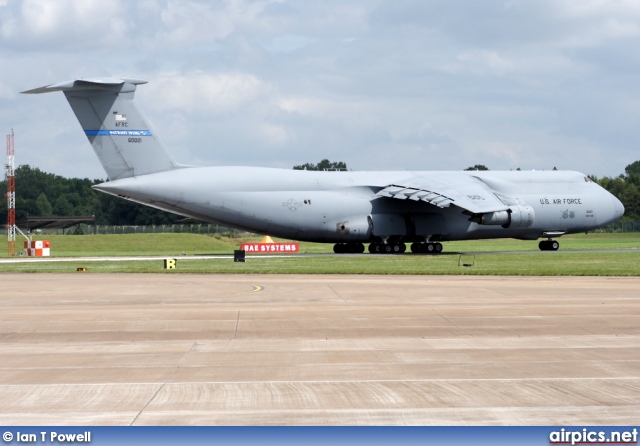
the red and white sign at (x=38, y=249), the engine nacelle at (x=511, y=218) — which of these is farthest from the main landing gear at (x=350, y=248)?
the red and white sign at (x=38, y=249)

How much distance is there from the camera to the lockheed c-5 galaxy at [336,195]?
158 feet

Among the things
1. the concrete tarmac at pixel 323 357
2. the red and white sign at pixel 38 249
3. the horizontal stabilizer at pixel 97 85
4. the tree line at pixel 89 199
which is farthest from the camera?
the tree line at pixel 89 199

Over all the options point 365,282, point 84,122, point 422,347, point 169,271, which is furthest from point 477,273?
point 84,122

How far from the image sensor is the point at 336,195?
2039 inches

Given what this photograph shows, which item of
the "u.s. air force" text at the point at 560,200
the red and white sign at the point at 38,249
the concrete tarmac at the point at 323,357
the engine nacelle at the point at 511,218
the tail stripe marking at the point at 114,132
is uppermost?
the tail stripe marking at the point at 114,132

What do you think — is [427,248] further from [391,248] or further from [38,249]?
[38,249]

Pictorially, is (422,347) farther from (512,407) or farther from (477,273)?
(477,273)

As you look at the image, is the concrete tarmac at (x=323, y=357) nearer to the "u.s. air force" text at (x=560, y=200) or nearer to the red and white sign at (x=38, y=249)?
the "u.s. air force" text at (x=560, y=200)

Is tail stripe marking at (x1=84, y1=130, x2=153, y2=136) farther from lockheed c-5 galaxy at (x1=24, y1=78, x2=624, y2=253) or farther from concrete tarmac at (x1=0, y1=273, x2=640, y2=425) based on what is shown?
concrete tarmac at (x1=0, y1=273, x2=640, y2=425)

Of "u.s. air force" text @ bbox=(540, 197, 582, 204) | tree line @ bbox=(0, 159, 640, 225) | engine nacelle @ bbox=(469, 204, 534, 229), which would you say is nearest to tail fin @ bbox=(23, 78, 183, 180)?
engine nacelle @ bbox=(469, 204, 534, 229)

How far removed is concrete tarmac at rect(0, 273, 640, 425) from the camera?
10195 mm

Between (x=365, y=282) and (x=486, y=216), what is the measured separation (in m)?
21.4

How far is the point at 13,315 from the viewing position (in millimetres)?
21312

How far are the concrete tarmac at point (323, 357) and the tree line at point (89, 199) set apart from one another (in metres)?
87.0
